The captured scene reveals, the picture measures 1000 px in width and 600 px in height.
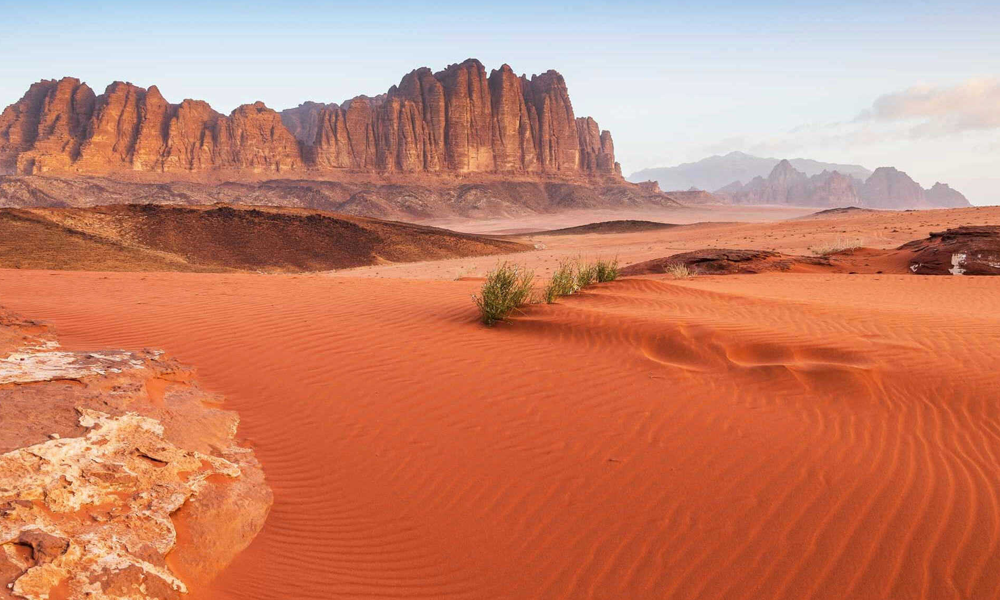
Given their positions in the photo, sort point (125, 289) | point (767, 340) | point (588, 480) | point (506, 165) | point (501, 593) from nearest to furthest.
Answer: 1. point (501, 593)
2. point (588, 480)
3. point (767, 340)
4. point (125, 289)
5. point (506, 165)

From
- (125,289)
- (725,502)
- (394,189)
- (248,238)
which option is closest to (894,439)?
(725,502)

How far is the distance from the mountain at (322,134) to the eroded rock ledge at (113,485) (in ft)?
359

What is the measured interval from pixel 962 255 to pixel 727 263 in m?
5.55

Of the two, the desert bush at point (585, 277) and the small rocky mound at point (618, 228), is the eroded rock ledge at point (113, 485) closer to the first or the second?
the desert bush at point (585, 277)

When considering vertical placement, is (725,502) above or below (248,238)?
below

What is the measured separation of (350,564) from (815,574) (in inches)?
97.0

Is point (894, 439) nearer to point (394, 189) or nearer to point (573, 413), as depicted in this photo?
point (573, 413)

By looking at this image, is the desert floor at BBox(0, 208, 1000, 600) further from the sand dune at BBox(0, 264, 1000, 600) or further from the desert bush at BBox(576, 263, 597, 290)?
the desert bush at BBox(576, 263, 597, 290)

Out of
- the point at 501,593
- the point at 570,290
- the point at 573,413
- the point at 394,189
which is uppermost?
the point at 394,189

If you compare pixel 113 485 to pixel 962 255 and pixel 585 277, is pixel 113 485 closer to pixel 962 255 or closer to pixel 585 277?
pixel 585 277

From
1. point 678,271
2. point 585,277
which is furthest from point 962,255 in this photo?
point 585,277

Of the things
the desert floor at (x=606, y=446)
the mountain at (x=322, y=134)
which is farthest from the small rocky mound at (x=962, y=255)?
the mountain at (x=322, y=134)

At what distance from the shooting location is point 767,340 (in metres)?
6.99

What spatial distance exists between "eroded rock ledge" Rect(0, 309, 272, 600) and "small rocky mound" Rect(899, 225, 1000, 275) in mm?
16812
